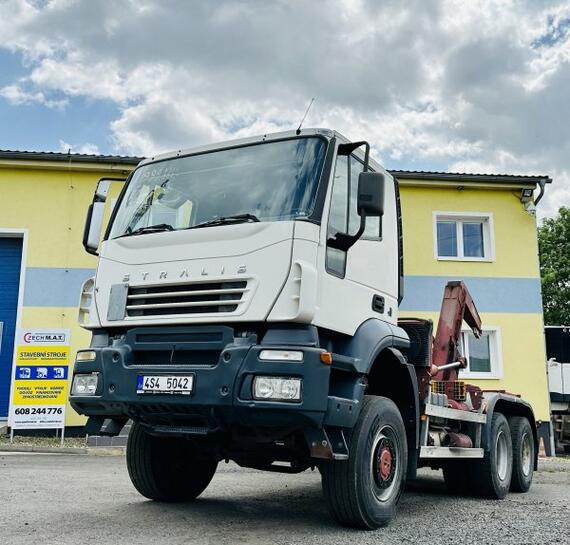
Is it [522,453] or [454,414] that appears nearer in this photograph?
[454,414]

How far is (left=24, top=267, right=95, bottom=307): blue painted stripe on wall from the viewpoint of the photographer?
1611cm

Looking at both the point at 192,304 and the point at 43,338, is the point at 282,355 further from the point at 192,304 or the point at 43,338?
the point at 43,338

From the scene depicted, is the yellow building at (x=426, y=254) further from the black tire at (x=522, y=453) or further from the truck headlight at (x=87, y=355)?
the truck headlight at (x=87, y=355)

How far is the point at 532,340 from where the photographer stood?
17297mm

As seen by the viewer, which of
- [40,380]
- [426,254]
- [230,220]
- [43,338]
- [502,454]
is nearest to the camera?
[230,220]

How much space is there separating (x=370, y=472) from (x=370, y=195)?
Answer: 2.08m

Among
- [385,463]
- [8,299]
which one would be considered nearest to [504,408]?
[385,463]

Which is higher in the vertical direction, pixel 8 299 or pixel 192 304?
pixel 8 299

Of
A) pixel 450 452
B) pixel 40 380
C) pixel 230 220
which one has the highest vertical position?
pixel 230 220

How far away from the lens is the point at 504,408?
876cm

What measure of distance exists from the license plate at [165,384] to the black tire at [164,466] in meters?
1.19

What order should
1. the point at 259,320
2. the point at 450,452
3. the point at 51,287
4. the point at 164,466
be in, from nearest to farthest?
the point at 259,320
the point at 164,466
the point at 450,452
the point at 51,287

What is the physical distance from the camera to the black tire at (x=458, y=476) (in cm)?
791

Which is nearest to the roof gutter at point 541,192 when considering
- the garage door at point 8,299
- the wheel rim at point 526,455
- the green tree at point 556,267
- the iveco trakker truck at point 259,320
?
the wheel rim at point 526,455
